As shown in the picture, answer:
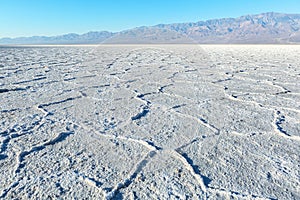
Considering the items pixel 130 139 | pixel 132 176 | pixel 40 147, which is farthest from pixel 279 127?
pixel 40 147

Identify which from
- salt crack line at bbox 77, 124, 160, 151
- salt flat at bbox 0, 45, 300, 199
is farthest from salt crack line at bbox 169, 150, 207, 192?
salt crack line at bbox 77, 124, 160, 151

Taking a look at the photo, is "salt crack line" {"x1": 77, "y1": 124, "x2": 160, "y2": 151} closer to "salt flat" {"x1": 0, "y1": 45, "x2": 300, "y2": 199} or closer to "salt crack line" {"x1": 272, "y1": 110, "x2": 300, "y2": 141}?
"salt flat" {"x1": 0, "y1": 45, "x2": 300, "y2": 199}

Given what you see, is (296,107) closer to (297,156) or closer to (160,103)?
(297,156)

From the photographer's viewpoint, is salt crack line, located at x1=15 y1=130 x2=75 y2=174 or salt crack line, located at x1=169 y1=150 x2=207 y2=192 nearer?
salt crack line, located at x1=169 y1=150 x2=207 y2=192

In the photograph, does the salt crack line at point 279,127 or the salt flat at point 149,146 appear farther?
the salt crack line at point 279,127

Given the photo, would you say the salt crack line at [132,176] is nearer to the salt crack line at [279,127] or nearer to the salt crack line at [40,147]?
the salt crack line at [40,147]

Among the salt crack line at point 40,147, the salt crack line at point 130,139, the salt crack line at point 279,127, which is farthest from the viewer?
the salt crack line at point 279,127

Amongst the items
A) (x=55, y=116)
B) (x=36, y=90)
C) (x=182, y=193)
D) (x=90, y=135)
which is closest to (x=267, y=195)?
(x=182, y=193)

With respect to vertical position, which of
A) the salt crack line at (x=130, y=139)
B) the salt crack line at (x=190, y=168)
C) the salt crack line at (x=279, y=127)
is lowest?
the salt crack line at (x=279, y=127)

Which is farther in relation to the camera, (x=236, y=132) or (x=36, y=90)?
(x=36, y=90)

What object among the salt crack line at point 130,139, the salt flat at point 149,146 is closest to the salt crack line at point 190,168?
the salt flat at point 149,146

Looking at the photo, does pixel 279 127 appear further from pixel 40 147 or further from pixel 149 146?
pixel 40 147
